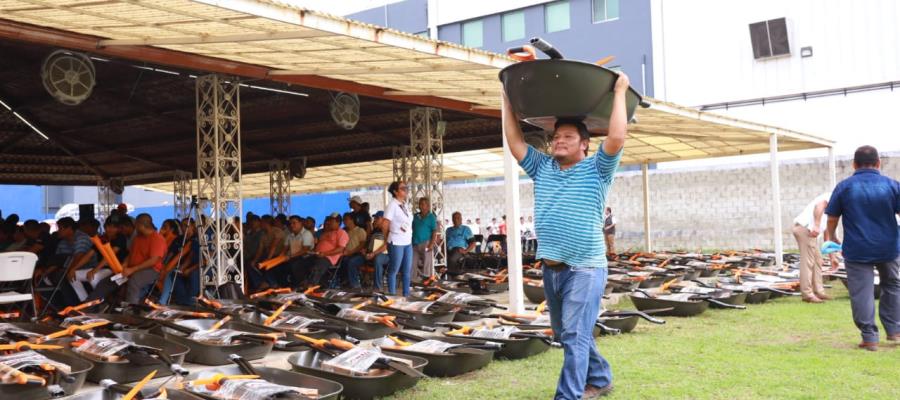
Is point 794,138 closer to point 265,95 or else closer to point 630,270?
point 630,270

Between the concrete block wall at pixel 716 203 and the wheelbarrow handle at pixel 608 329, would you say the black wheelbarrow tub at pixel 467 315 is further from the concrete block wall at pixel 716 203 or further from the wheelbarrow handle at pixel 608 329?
the concrete block wall at pixel 716 203

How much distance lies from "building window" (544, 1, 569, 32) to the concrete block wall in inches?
297

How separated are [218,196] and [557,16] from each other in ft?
74.6

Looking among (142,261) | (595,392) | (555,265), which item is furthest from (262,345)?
(142,261)

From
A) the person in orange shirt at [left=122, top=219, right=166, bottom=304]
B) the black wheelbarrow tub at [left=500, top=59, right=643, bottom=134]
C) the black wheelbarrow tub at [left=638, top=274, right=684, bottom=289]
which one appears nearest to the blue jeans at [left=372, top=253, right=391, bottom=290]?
the person in orange shirt at [left=122, top=219, right=166, bottom=304]

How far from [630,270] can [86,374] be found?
8.52 metres

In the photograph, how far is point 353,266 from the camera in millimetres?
11445

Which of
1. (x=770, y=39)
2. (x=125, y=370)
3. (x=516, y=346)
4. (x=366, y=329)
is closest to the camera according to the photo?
(x=125, y=370)

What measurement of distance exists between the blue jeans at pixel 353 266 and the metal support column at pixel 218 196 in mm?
1996

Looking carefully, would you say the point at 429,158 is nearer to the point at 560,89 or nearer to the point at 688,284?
the point at 688,284

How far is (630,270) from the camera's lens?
1175cm

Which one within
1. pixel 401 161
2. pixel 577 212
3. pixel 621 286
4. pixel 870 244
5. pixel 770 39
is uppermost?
pixel 770 39

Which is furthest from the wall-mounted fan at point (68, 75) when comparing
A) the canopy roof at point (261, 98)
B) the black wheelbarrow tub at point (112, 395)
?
the black wheelbarrow tub at point (112, 395)

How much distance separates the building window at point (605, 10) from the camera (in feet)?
94.8
